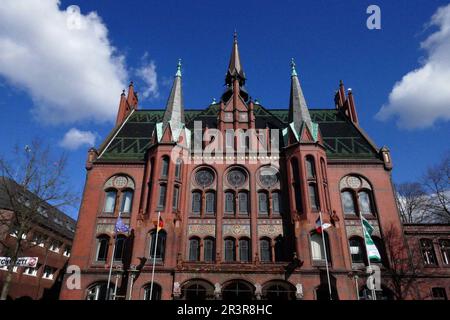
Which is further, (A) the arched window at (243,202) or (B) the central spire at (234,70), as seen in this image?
(B) the central spire at (234,70)

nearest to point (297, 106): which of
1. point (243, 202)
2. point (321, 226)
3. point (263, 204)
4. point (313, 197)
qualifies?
point (313, 197)

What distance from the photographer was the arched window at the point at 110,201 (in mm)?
27734

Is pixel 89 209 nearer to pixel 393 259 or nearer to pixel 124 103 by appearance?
pixel 124 103

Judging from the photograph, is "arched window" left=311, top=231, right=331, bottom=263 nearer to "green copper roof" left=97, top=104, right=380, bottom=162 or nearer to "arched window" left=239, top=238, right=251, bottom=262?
"arched window" left=239, top=238, right=251, bottom=262

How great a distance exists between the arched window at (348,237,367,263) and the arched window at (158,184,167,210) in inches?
616

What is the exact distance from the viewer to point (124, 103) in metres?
37.2

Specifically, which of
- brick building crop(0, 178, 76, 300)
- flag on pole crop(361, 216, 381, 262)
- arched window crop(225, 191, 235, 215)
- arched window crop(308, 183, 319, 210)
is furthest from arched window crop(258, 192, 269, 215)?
brick building crop(0, 178, 76, 300)

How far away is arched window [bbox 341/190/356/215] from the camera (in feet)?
88.3

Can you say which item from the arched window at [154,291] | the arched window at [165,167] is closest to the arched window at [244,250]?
the arched window at [154,291]

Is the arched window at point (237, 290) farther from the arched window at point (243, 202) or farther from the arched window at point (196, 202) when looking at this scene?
the arched window at point (196, 202)

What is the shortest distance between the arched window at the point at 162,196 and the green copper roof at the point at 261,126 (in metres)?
4.42
